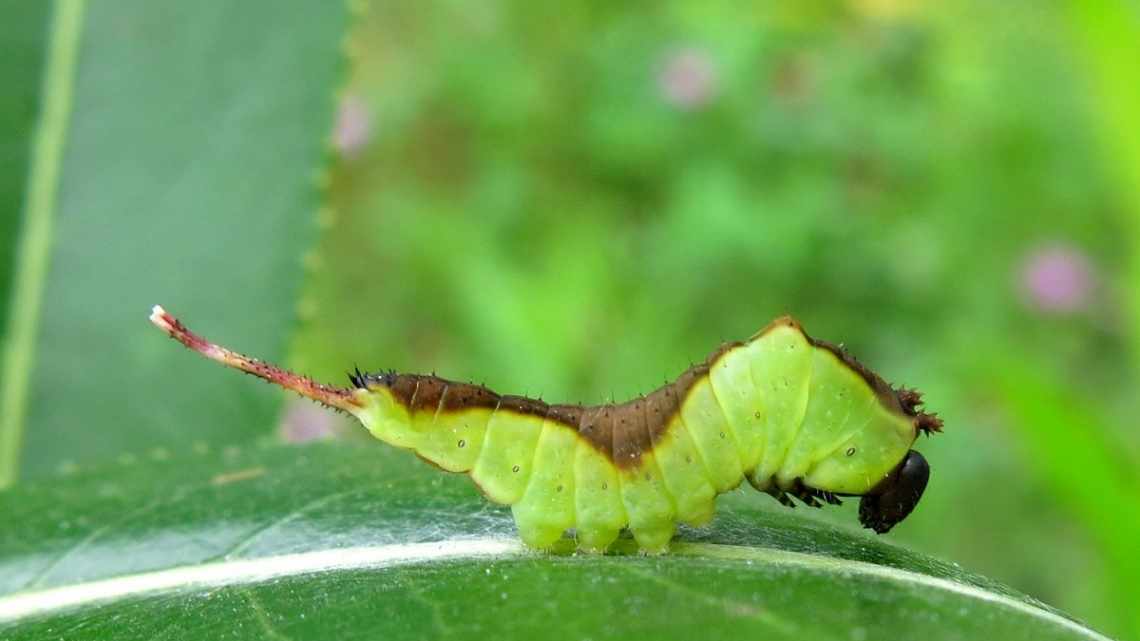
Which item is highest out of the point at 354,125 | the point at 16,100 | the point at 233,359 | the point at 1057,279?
the point at 354,125

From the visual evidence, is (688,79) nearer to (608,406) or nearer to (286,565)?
(608,406)

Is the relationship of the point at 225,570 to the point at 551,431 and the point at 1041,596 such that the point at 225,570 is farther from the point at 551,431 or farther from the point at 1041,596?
the point at 1041,596

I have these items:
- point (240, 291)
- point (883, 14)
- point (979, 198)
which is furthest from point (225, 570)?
point (883, 14)

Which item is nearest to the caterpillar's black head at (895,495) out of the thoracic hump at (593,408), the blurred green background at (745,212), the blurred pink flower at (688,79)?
the thoracic hump at (593,408)

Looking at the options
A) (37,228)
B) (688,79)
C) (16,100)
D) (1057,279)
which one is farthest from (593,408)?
(688,79)

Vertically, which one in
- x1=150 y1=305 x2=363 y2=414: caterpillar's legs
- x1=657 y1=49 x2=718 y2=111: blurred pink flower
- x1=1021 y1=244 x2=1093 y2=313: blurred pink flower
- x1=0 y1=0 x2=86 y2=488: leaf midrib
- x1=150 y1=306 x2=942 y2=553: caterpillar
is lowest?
x1=150 y1=306 x2=942 y2=553: caterpillar

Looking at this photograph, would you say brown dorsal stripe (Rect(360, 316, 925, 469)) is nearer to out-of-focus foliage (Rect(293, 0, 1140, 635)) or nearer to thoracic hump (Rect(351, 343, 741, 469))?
thoracic hump (Rect(351, 343, 741, 469))

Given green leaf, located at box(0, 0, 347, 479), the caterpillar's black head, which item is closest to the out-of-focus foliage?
green leaf, located at box(0, 0, 347, 479)
